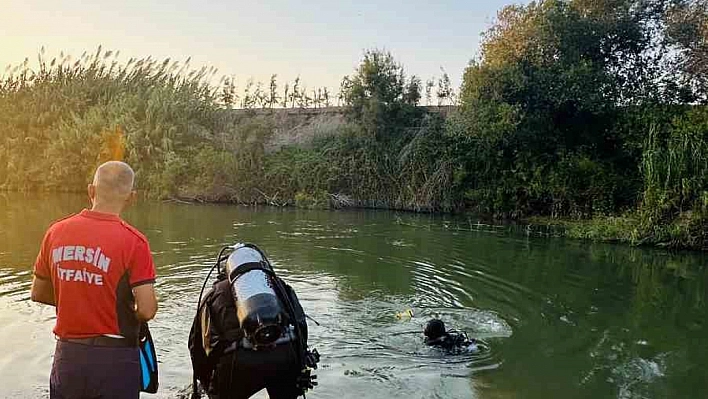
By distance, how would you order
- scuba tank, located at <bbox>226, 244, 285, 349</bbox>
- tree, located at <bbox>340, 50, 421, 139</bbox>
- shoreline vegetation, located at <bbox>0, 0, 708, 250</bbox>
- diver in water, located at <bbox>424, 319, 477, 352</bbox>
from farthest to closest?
1. tree, located at <bbox>340, 50, 421, 139</bbox>
2. shoreline vegetation, located at <bbox>0, 0, 708, 250</bbox>
3. diver in water, located at <bbox>424, 319, 477, 352</bbox>
4. scuba tank, located at <bbox>226, 244, 285, 349</bbox>

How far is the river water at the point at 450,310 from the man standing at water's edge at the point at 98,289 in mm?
2156

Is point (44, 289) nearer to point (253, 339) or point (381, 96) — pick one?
point (253, 339)

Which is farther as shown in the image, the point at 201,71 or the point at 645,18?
the point at 201,71

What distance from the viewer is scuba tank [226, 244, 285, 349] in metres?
3.27

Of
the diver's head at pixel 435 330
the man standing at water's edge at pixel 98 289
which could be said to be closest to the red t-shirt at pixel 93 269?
the man standing at water's edge at pixel 98 289

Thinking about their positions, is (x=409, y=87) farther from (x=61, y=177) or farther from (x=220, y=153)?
(x=61, y=177)

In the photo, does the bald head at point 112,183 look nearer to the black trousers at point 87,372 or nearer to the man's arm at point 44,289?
the man's arm at point 44,289

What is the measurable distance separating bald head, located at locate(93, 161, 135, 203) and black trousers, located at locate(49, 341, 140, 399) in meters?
0.66

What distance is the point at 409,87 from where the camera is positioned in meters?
24.5

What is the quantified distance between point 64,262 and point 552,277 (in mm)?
9064

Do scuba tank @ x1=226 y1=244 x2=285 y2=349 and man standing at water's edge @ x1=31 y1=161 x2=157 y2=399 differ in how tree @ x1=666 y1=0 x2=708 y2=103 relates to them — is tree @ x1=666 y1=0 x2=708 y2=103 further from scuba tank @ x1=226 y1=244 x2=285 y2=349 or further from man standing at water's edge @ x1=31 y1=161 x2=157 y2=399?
man standing at water's edge @ x1=31 y1=161 x2=157 y2=399

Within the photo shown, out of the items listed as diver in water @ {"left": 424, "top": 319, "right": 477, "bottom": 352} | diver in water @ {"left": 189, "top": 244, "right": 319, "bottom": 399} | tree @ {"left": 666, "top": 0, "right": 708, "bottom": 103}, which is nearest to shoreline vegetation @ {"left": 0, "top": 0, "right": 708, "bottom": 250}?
tree @ {"left": 666, "top": 0, "right": 708, "bottom": 103}

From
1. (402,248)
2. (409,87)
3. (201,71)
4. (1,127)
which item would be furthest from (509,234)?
(1,127)

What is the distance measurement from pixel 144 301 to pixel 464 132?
18.7 meters
